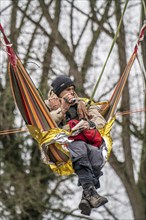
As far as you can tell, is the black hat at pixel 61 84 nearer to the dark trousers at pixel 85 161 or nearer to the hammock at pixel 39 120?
the hammock at pixel 39 120

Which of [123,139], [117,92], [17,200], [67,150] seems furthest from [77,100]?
[17,200]

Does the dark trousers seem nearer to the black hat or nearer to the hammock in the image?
the hammock

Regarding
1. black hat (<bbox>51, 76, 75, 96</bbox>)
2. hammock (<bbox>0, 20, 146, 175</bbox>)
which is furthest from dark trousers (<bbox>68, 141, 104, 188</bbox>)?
black hat (<bbox>51, 76, 75, 96</bbox>)

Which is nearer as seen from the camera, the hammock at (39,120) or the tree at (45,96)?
the hammock at (39,120)

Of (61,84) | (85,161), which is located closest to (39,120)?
(61,84)

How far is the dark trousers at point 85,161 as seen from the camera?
7047mm

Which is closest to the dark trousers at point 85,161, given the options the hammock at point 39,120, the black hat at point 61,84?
the hammock at point 39,120

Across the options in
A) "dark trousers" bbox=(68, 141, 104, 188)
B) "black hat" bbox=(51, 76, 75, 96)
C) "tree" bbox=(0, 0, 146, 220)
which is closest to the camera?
"dark trousers" bbox=(68, 141, 104, 188)

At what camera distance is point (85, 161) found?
7059 mm

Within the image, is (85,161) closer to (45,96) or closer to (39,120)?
(39,120)

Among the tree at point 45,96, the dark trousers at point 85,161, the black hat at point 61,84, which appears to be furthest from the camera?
the tree at point 45,96

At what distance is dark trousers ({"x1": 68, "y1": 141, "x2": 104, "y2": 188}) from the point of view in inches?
277

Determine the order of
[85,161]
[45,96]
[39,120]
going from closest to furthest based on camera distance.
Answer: [85,161] → [39,120] → [45,96]

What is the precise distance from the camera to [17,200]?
1483 cm
